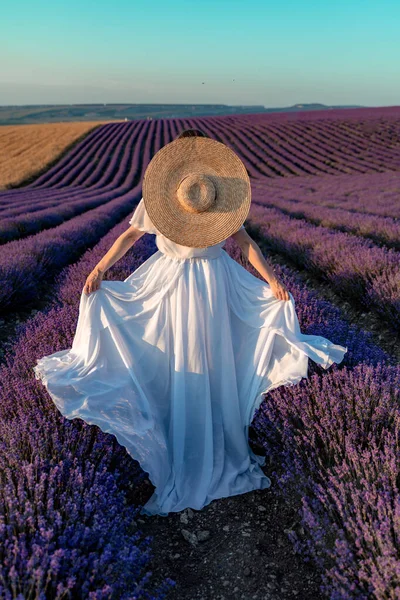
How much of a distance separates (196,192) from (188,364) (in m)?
0.81

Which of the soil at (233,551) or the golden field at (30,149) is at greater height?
the golden field at (30,149)

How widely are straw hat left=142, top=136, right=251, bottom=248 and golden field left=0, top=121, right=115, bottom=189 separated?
21167 millimetres

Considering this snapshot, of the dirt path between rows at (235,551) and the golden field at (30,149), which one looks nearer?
the dirt path between rows at (235,551)

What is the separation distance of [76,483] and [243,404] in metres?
1.03

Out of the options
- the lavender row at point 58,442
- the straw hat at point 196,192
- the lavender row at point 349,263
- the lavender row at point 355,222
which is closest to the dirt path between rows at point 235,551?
the lavender row at point 58,442

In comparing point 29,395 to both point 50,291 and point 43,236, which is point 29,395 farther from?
point 43,236

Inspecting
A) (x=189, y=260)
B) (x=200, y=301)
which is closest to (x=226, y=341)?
(x=200, y=301)

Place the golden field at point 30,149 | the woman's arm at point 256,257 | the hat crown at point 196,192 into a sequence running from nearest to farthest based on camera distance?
the hat crown at point 196,192 < the woman's arm at point 256,257 < the golden field at point 30,149

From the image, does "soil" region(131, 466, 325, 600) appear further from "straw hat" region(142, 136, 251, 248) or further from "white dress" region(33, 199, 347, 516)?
"straw hat" region(142, 136, 251, 248)

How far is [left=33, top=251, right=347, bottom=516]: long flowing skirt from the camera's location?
7.04 ft

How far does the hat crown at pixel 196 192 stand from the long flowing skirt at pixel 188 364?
1.13 feet

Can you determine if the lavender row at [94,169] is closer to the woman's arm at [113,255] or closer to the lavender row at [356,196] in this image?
the lavender row at [356,196]

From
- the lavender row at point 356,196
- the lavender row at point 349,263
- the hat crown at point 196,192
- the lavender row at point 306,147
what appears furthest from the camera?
the lavender row at point 306,147

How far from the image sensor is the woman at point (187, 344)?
2.03 m
